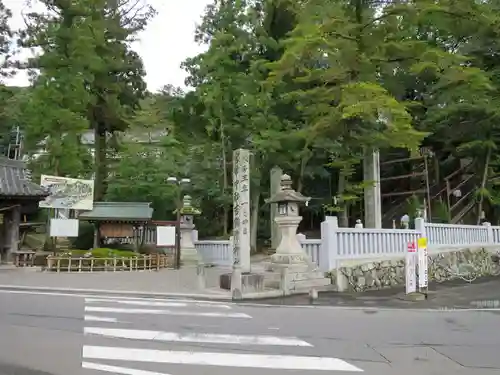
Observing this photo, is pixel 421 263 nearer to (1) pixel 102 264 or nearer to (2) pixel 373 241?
(2) pixel 373 241

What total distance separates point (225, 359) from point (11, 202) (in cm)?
2077

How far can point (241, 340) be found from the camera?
7340 mm

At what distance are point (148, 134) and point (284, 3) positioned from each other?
15916 millimetres

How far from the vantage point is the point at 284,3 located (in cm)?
2281

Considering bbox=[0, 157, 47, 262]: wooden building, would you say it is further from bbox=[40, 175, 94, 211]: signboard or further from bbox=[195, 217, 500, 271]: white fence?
bbox=[195, 217, 500, 271]: white fence

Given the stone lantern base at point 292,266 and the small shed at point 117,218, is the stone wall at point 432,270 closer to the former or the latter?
the stone lantern base at point 292,266

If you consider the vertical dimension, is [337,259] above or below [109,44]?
below

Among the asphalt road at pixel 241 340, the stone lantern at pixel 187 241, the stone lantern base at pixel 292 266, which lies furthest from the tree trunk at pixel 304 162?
the asphalt road at pixel 241 340

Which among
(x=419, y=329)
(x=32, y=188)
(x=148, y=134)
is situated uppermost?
(x=148, y=134)

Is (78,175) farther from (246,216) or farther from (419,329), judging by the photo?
(419,329)

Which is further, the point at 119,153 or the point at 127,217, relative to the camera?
the point at 119,153

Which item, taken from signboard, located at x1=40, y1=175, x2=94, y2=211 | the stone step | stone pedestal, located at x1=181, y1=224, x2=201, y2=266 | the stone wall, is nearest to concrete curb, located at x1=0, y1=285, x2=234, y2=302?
the stone step

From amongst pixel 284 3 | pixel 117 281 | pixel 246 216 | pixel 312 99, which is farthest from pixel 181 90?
pixel 246 216

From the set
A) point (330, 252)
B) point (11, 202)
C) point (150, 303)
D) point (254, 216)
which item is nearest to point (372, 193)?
point (330, 252)
